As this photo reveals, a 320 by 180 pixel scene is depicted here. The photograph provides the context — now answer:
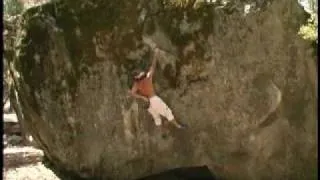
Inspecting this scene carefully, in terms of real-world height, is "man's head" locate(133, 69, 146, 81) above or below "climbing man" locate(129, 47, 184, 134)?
above

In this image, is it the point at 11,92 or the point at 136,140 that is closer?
the point at 136,140

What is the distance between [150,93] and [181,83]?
52cm

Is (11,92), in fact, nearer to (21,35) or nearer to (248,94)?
→ (21,35)

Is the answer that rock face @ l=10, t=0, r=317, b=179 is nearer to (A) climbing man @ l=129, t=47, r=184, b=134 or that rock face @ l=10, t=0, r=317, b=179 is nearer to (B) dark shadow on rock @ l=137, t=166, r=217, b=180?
(A) climbing man @ l=129, t=47, r=184, b=134

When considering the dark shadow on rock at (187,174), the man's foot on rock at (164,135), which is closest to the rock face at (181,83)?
the man's foot on rock at (164,135)

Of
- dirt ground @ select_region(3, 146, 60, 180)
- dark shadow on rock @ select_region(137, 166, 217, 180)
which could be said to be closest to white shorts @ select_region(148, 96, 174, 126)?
dark shadow on rock @ select_region(137, 166, 217, 180)

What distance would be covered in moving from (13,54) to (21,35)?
40 centimetres

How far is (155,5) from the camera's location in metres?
8.02

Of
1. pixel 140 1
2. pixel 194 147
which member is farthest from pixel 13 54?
pixel 194 147

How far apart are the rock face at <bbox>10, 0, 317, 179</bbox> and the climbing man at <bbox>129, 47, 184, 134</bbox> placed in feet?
0.40

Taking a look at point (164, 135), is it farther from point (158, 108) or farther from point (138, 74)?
point (138, 74)

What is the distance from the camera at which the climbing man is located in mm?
7750

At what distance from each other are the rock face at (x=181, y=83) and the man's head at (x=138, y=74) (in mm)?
123

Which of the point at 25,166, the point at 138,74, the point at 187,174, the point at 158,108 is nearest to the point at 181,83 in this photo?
the point at 158,108
